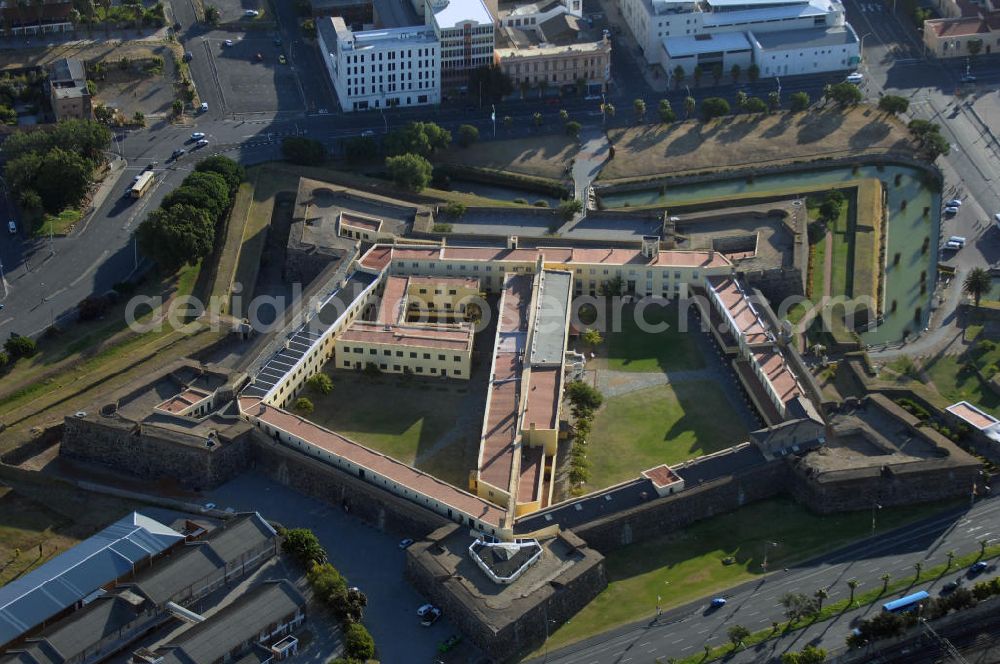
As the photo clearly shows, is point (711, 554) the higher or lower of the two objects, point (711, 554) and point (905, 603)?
the higher

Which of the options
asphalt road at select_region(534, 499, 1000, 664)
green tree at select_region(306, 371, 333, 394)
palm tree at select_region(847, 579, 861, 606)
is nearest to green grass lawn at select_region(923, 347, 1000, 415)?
asphalt road at select_region(534, 499, 1000, 664)

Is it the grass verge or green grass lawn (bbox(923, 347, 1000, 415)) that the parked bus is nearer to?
the grass verge

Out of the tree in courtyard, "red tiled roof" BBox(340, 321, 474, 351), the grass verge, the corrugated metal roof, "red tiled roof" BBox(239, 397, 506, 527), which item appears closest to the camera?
the tree in courtyard

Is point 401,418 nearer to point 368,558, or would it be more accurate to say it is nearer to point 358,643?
point 368,558

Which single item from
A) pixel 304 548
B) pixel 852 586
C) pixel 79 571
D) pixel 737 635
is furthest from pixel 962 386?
pixel 79 571


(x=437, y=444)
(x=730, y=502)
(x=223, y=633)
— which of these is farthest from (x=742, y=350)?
(x=223, y=633)

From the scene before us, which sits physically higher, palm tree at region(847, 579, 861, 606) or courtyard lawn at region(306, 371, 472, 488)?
courtyard lawn at region(306, 371, 472, 488)
